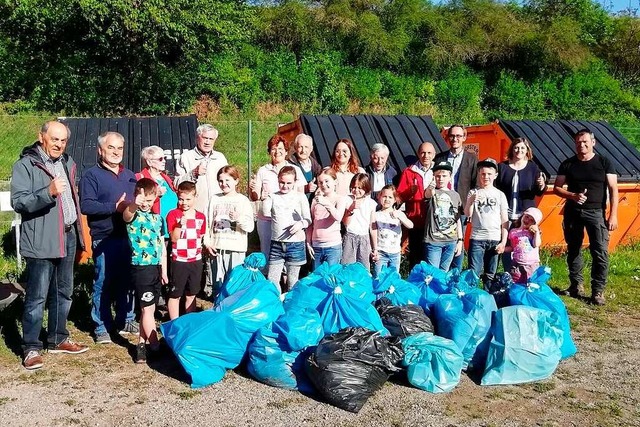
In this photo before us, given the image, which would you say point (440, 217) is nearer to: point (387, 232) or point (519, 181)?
point (387, 232)

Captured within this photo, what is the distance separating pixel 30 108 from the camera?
16.2m

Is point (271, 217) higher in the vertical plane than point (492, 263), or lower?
higher

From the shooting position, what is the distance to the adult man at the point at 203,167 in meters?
4.76

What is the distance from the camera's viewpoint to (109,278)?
4273 millimetres

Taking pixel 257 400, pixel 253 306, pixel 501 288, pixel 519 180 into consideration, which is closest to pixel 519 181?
pixel 519 180

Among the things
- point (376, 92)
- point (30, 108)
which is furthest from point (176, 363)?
point (376, 92)

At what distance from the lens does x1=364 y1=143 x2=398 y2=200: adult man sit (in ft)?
16.5

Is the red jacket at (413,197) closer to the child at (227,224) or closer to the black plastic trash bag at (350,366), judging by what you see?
the child at (227,224)

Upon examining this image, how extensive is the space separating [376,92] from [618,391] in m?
18.1

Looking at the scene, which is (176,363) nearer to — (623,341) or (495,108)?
(623,341)

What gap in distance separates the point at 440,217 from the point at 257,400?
234 centimetres

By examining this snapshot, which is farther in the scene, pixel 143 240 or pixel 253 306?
pixel 143 240

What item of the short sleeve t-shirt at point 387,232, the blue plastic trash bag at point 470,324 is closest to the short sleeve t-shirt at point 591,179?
the short sleeve t-shirt at point 387,232

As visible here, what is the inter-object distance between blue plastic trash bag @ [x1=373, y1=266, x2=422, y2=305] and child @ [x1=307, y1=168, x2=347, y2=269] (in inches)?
17.5
